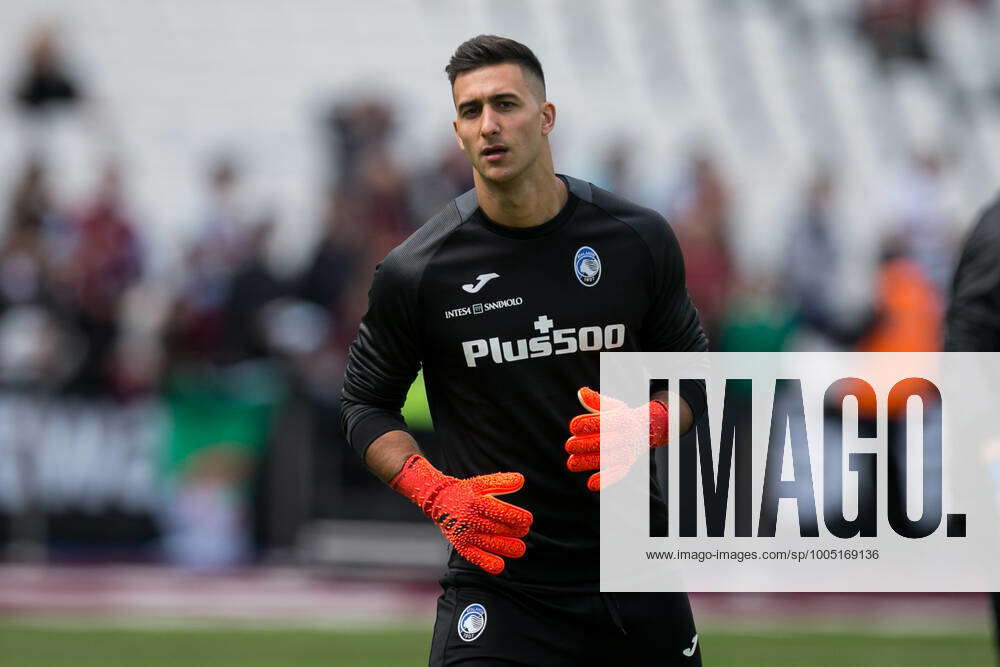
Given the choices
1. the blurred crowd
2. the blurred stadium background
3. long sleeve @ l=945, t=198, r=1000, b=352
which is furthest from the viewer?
the blurred crowd

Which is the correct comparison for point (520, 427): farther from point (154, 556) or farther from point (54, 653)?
point (154, 556)

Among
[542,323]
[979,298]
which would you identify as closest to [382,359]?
[542,323]

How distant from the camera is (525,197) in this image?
5.64m

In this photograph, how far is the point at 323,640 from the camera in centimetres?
1209

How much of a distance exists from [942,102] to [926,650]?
29.9 ft

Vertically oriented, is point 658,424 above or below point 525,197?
below

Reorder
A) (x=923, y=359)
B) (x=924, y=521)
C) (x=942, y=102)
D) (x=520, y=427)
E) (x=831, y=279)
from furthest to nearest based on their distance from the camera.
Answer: (x=942, y=102) < (x=831, y=279) < (x=923, y=359) < (x=924, y=521) < (x=520, y=427)

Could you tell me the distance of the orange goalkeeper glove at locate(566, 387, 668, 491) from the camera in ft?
18.1

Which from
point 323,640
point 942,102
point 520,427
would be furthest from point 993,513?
point 942,102

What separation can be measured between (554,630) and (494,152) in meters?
1.49

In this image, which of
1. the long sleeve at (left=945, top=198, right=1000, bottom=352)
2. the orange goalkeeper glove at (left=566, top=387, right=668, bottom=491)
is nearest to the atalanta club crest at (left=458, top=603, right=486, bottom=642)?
the orange goalkeeper glove at (left=566, top=387, right=668, bottom=491)

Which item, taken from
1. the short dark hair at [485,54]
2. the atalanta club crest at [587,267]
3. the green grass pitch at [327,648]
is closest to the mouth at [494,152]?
the short dark hair at [485,54]

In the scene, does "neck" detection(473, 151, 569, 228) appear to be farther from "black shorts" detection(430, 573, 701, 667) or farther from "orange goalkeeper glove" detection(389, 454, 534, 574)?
"black shorts" detection(430, 573, 701, 667)

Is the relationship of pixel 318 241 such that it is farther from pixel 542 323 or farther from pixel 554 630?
pixel 554 630
